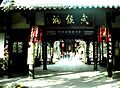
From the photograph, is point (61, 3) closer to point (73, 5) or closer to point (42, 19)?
point (73, 5)

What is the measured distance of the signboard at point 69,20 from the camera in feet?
54.6

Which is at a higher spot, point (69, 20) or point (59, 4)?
point (59, 4)

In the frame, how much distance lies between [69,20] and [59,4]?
2.63m

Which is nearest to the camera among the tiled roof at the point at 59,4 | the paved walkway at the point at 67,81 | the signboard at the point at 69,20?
the paved walkway at the point at 67,81

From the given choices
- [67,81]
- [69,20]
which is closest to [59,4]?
[69,20]

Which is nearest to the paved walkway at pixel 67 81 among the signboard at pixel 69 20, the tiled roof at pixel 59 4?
the signboard at pixel 69 20

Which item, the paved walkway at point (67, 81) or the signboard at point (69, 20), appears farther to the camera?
the signboard at point (69, 20)

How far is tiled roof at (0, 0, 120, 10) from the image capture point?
13.9 m

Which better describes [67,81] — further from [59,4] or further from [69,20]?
[69,20]

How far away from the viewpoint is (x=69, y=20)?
1691cm

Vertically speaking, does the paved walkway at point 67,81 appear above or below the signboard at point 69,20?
below

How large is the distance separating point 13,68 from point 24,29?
106 inches

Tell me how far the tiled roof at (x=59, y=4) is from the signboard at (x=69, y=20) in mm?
1629

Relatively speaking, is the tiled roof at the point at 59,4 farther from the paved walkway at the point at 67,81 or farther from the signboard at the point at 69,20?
the paved walkway at the point at 67,81
